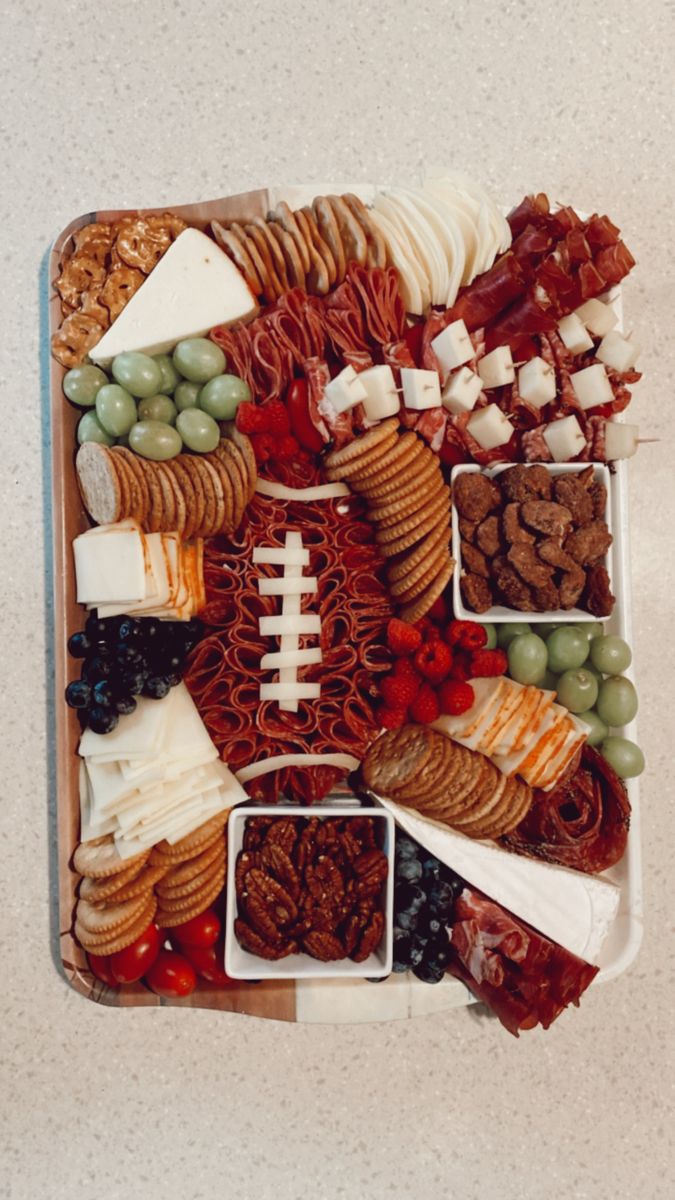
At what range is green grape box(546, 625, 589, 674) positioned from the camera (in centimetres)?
152

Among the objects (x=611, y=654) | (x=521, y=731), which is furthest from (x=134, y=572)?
(x=611, y=654)

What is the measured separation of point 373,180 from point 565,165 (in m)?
0.39

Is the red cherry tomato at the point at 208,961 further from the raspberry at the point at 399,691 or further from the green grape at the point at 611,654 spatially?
the green grape at the point at 611,654

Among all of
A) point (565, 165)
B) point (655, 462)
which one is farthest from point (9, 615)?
point (565, 165)

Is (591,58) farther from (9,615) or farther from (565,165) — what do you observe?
(9,615)

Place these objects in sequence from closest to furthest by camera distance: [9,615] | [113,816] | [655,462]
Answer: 1. [113,816]
2. [9,615]
3. [655,462]

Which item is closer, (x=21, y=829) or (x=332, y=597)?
(x=332, y=597)

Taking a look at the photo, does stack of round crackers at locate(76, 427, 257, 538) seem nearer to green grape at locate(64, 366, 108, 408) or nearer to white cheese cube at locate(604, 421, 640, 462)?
green grape at locate(64, 366, 108, 408)

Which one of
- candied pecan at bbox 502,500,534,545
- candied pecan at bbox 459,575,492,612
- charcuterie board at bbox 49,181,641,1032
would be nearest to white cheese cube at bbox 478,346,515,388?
charcuterie board at bbox 49,181,641,1032

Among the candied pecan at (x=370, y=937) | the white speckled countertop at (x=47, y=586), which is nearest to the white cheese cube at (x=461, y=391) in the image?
the white speckled countertop at (x=47, y=586)

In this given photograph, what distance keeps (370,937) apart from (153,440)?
2.94 ft

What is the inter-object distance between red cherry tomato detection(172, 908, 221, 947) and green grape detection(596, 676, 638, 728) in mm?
783

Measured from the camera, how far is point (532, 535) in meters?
1.45

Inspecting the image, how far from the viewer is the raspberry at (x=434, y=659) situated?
1.47 m
